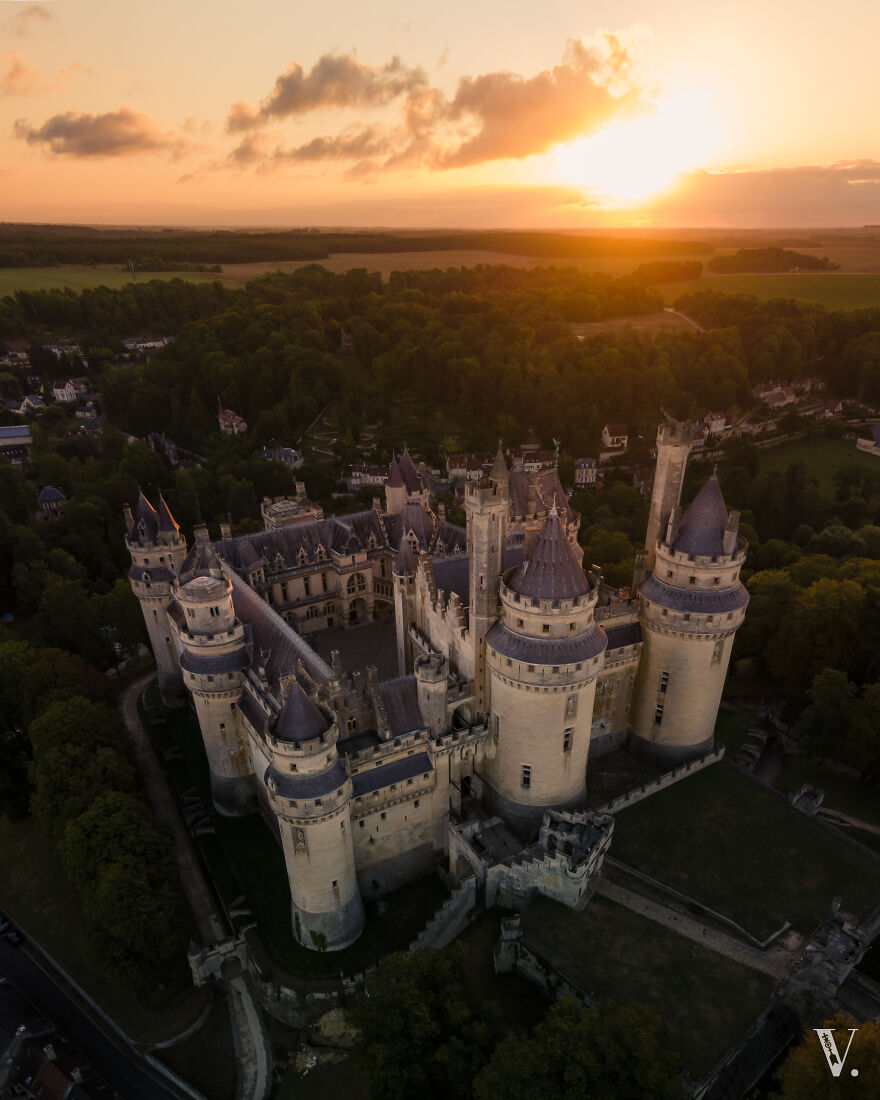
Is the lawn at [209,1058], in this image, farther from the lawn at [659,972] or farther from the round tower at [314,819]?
the lawn at [659,972]

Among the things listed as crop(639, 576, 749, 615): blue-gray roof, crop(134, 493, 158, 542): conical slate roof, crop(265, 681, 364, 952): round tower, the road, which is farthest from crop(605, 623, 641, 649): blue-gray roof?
crop(134, 493, 158, 542): conical slate roof

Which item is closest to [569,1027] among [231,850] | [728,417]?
[231,850]

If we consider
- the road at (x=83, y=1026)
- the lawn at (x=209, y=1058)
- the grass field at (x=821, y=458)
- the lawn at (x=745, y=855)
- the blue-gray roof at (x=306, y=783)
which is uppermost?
the blue-gray roof at (x=306, y=783)

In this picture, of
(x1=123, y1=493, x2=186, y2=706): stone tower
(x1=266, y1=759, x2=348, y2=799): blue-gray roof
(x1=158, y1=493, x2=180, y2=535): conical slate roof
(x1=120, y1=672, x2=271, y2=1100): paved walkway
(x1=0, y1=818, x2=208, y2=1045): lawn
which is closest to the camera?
(x1=266, y1=759, x2=348, y2=799): blue-gray roof

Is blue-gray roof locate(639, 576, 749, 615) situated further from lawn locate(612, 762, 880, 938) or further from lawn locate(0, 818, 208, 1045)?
lawn locate(0, 818, 208, 1045)

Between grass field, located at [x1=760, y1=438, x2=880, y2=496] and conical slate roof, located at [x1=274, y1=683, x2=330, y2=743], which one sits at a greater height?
conical slate roof, located at [x1=274, y1=683, x2=330, y2=743]

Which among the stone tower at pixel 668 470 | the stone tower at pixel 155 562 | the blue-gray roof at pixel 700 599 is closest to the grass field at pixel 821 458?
the stone tower at pixel 668 470
